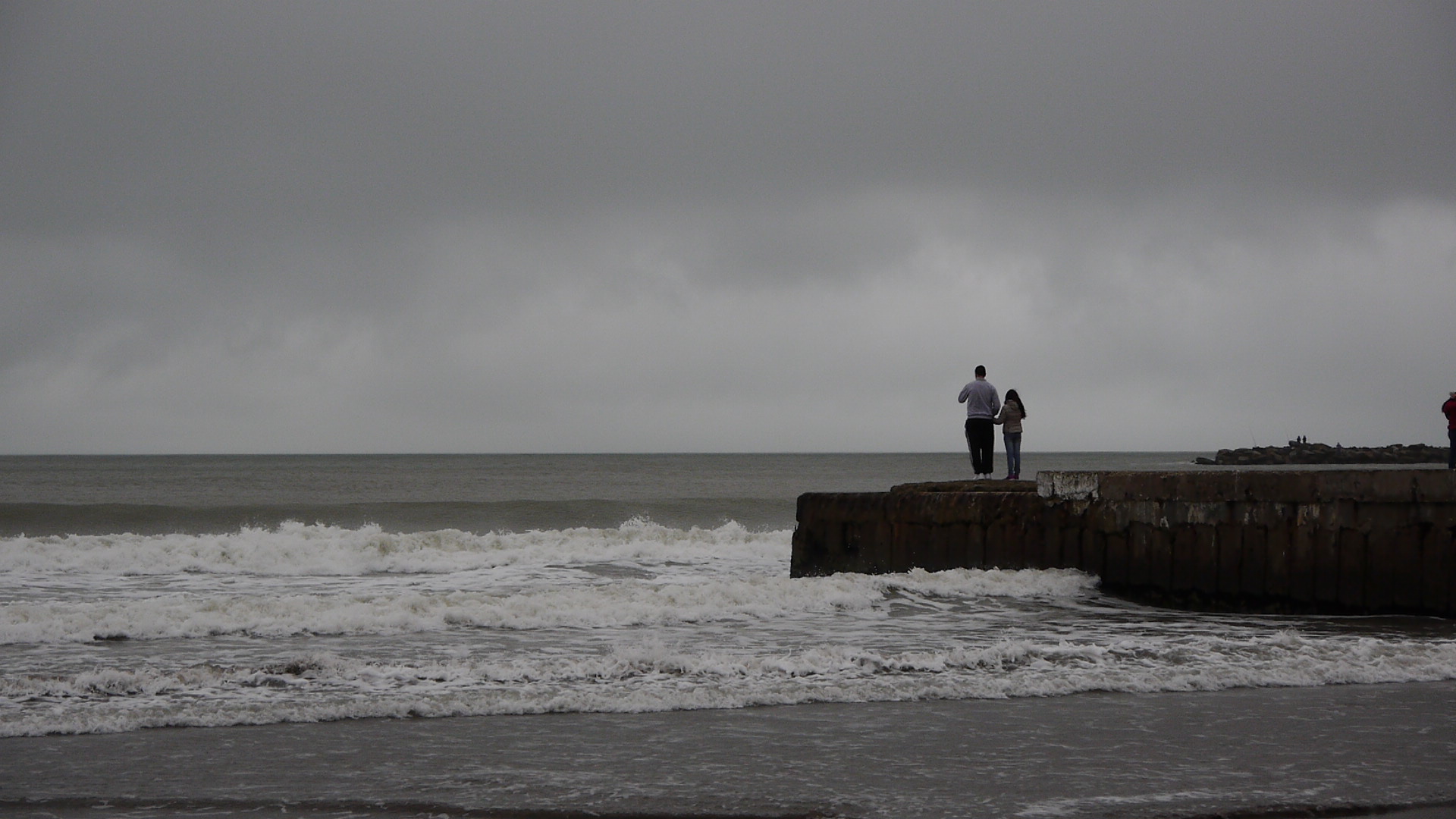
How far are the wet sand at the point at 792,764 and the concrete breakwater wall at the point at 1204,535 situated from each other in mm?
4354

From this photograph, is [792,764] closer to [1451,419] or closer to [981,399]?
[981,399]

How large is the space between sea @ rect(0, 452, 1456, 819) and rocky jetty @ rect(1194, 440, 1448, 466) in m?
63.6

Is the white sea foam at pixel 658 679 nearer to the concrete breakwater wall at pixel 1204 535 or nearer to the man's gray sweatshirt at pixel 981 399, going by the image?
the concrete breakwater wall at pixel 1204 535

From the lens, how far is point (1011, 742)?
5.34 meters

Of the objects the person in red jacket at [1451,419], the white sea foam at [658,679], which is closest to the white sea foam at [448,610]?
the white sea foam at [658,679]

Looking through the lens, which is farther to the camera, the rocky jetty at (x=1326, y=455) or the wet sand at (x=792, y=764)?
the rocky jetty at (x=1326, y=455)

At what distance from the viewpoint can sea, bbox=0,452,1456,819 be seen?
14.5ft

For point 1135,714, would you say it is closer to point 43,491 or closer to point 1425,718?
point 1425,718

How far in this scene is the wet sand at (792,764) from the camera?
167 inches

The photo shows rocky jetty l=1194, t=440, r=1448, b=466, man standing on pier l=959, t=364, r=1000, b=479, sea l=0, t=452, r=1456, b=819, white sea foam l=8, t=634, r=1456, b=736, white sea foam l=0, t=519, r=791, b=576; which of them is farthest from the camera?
rocky jetty l=1194, t=440, r=1448, b=466

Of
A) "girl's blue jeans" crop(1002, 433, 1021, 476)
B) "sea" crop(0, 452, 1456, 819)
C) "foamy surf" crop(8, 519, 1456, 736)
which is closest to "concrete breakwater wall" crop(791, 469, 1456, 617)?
"sea" crop(0, 452, 1456, 819)

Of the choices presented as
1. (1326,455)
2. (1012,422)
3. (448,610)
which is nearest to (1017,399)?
(1012,422)

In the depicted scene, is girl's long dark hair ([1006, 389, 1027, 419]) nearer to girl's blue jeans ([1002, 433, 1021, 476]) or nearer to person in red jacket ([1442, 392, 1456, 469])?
girl's blue jeans ([1002, 433, 1021, 476])

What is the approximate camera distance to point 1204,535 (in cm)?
1125
